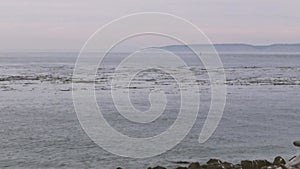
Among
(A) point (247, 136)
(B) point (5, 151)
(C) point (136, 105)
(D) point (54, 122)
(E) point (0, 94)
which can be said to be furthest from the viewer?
(E) point (0, 94)

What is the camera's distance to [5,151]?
1798cm

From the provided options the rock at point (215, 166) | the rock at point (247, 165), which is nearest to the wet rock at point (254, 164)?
the rock at point (247, 165)

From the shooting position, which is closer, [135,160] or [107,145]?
[135,160]

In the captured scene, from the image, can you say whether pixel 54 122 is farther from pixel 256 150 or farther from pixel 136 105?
pixel 256 150

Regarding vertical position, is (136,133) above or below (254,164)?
above

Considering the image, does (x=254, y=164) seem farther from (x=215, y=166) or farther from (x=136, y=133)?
(x=136, y=133)

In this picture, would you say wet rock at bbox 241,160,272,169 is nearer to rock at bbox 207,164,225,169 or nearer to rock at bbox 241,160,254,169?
rock at bbox 241,160,254,169

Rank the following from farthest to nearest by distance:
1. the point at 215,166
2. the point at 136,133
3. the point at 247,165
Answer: the point at 136,133 < the point at 247,165 < the point at 215,166

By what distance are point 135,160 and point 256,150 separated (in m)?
4.69

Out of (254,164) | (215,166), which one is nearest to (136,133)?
(215,166)

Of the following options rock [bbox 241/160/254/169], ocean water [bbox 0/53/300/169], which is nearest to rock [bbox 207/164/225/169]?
rock [bbox 241/160/254/169]

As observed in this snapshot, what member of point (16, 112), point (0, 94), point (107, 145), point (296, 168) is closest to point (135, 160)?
point (107, 145)

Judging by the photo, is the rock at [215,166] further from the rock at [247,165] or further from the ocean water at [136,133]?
the ocean water at [136,133]

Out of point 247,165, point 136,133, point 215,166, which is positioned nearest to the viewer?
point 215,166
